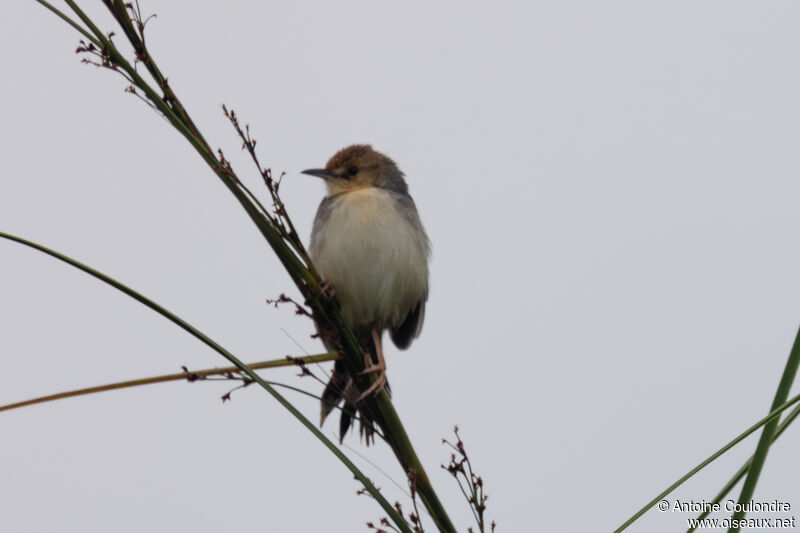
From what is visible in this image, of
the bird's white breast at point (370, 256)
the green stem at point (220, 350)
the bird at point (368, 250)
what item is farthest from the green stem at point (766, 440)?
the bird's white breast at point (370, 256)

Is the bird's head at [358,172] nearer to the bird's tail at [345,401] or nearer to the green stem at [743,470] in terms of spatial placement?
the bird's tail at [345,401]

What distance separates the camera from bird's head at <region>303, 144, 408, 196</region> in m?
6.43

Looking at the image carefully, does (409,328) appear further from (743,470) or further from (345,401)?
(743,470)

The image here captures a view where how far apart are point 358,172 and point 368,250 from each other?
102cm

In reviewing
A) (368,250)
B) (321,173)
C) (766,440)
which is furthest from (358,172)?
(766,440)

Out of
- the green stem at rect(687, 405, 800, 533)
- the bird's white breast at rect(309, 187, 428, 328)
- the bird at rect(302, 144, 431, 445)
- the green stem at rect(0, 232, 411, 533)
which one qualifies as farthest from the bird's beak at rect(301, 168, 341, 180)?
the green stem at rect(687, 405, 800, 533)

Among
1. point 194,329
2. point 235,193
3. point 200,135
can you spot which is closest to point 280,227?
point 235,193

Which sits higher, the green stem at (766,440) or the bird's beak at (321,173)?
the bird's beak at (321,173)

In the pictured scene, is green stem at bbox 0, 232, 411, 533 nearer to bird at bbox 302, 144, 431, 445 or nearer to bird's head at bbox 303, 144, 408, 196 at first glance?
bird at bbox 302, 144, 431, 445

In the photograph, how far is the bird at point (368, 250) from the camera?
5.63 meters

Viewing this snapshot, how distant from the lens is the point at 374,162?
661 cm

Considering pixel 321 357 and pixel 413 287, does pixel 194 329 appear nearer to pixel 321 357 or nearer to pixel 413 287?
pixel 321 357

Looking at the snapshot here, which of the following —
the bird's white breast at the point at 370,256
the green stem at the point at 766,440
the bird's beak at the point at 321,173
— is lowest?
the green stem at the point at 766,440

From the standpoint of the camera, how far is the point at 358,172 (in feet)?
21.4
